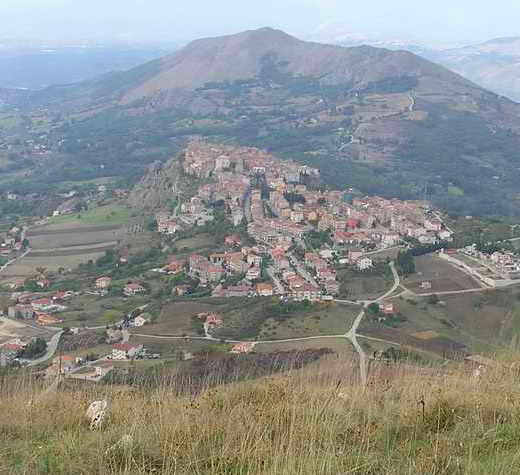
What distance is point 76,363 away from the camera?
1770 centimetres

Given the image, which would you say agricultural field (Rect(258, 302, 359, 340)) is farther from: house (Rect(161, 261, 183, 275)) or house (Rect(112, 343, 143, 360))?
house (Rect(161, 261, 183, 275))

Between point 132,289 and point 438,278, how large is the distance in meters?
13.0

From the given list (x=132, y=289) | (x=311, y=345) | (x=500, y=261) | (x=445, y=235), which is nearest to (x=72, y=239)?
(x=132, y=289)

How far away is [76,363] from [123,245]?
18353mm

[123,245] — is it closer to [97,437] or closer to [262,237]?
[262,237]

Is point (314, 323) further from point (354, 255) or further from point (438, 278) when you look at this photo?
point (354, 255)

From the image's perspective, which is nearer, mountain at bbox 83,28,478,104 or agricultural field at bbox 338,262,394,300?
agricultural field at bbox 338,262,394,300

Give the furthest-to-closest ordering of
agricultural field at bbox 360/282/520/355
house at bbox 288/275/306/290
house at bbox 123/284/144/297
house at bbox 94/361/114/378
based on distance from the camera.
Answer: house at bbox 123/284/144/297 < house at bbox 288/275/306/290 < agricultural field at bbox 360/282/520/355 < house at bbox 94/361/114/378

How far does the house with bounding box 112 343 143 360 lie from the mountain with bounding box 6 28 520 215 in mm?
32066

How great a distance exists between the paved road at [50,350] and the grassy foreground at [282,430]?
1539cm

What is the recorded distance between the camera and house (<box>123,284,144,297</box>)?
2668 cm

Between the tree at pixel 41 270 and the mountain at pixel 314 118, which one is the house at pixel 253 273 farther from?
the mountain at pixel 314 118

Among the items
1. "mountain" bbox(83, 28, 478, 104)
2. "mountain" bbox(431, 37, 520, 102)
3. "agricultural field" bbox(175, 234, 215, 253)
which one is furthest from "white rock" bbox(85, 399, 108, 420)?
"mountain" bbox(431, 37, 520, 102)

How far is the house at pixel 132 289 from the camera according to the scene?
87.5 ft
